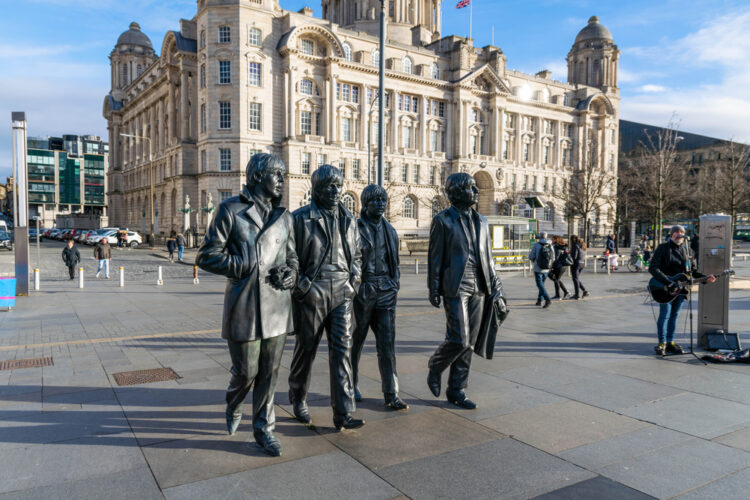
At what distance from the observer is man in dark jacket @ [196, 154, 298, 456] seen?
12.6ft

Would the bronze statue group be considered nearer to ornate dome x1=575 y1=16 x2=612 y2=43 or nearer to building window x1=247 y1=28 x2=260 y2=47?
building window x1=247 y1=28 x2=260 y2=47

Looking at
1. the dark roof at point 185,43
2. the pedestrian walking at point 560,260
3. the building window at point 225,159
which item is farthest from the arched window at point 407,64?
the pedestrian walking at point 560,260

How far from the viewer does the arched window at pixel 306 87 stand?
51406 mm

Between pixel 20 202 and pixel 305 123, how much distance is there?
4035cm

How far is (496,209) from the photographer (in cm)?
6662

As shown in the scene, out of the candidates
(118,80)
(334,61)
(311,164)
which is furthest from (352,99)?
(118,80)

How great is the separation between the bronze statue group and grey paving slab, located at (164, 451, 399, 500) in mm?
317

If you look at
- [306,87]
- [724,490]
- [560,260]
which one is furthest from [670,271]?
[306,87]

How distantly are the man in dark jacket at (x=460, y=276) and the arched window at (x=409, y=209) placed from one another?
178 feet

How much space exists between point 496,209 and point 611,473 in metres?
64.7

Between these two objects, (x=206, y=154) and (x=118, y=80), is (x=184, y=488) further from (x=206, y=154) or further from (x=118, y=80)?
(x=118, y=80)

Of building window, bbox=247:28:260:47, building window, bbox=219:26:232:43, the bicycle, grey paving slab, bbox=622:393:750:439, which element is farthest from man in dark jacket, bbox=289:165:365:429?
building window, bbox=219:26:232:43

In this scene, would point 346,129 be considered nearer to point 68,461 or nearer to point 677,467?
point 68,461

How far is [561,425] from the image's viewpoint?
4672 mm
